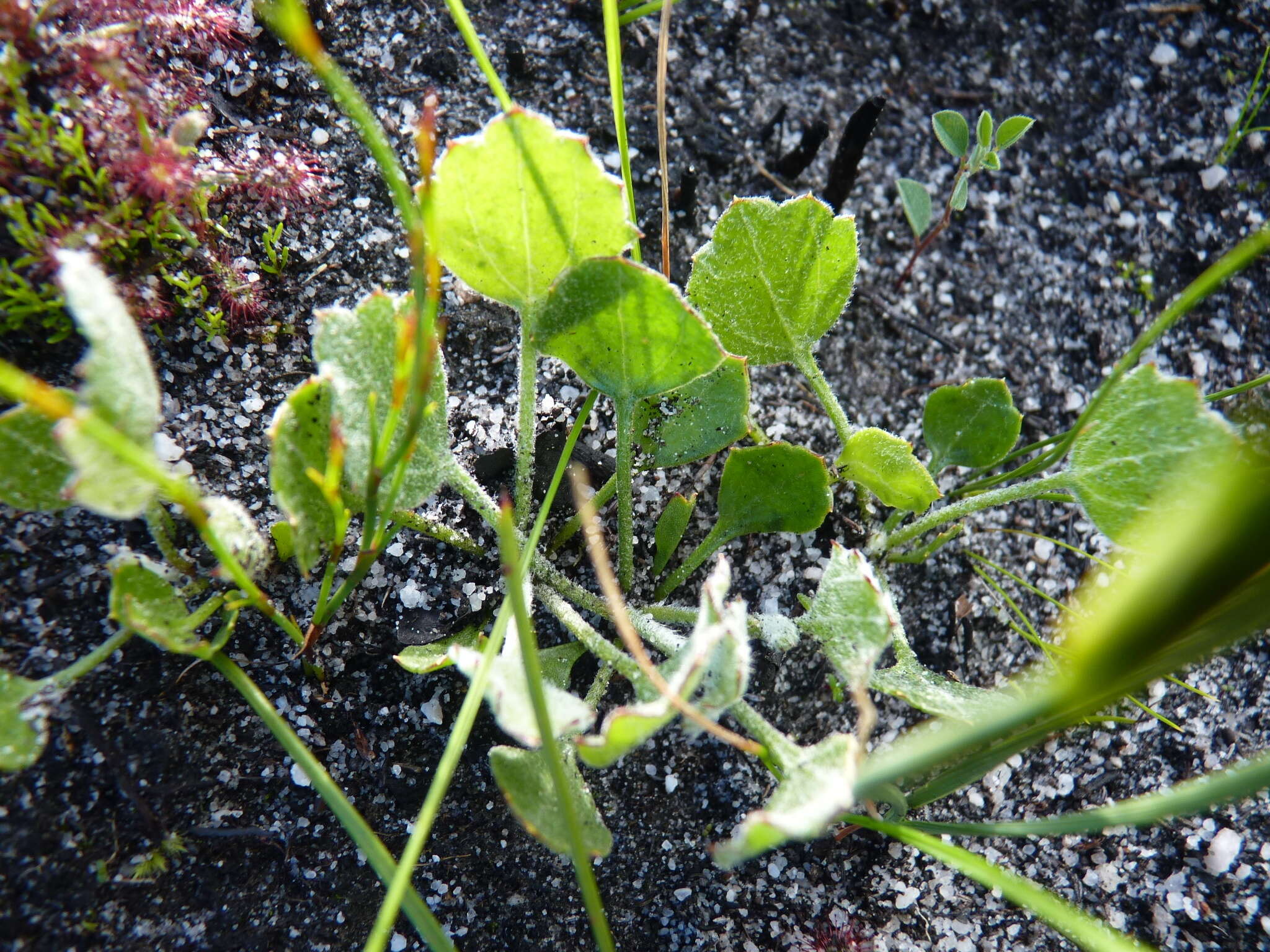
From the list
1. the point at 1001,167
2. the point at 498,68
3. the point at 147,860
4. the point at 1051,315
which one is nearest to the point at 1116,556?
the point at 1051,315

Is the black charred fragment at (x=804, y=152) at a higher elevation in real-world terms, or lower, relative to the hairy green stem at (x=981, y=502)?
higher

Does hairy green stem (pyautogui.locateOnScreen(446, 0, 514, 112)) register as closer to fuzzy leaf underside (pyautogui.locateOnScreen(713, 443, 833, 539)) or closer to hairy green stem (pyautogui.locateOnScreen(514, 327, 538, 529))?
hairy green stem (pyautogui.locateOnScreen(514, 327, 538, 529))

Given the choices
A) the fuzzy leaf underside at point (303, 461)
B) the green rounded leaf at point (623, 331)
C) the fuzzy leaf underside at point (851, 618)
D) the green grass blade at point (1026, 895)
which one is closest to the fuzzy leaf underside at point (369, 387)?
the fuzzy leaf underside at point (303, 461)

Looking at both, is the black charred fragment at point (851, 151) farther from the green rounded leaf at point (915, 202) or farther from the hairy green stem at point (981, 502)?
the hairy green stem at point (981, 502)

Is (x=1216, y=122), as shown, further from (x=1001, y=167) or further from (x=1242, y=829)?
(x=1242, y=829)

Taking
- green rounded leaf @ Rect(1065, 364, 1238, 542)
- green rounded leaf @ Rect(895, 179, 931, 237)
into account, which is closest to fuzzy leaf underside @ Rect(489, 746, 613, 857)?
green rounded leaf @ Rect(1065, 364, 1238, 542)

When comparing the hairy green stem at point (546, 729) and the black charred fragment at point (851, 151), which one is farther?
the black charred fragment at point (851, 151)

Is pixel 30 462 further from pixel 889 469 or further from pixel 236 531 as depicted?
pixel 889 469
